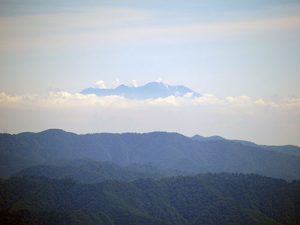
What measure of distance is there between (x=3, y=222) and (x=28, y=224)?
367 inches

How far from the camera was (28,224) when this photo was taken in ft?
647

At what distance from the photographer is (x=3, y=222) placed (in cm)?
19600
